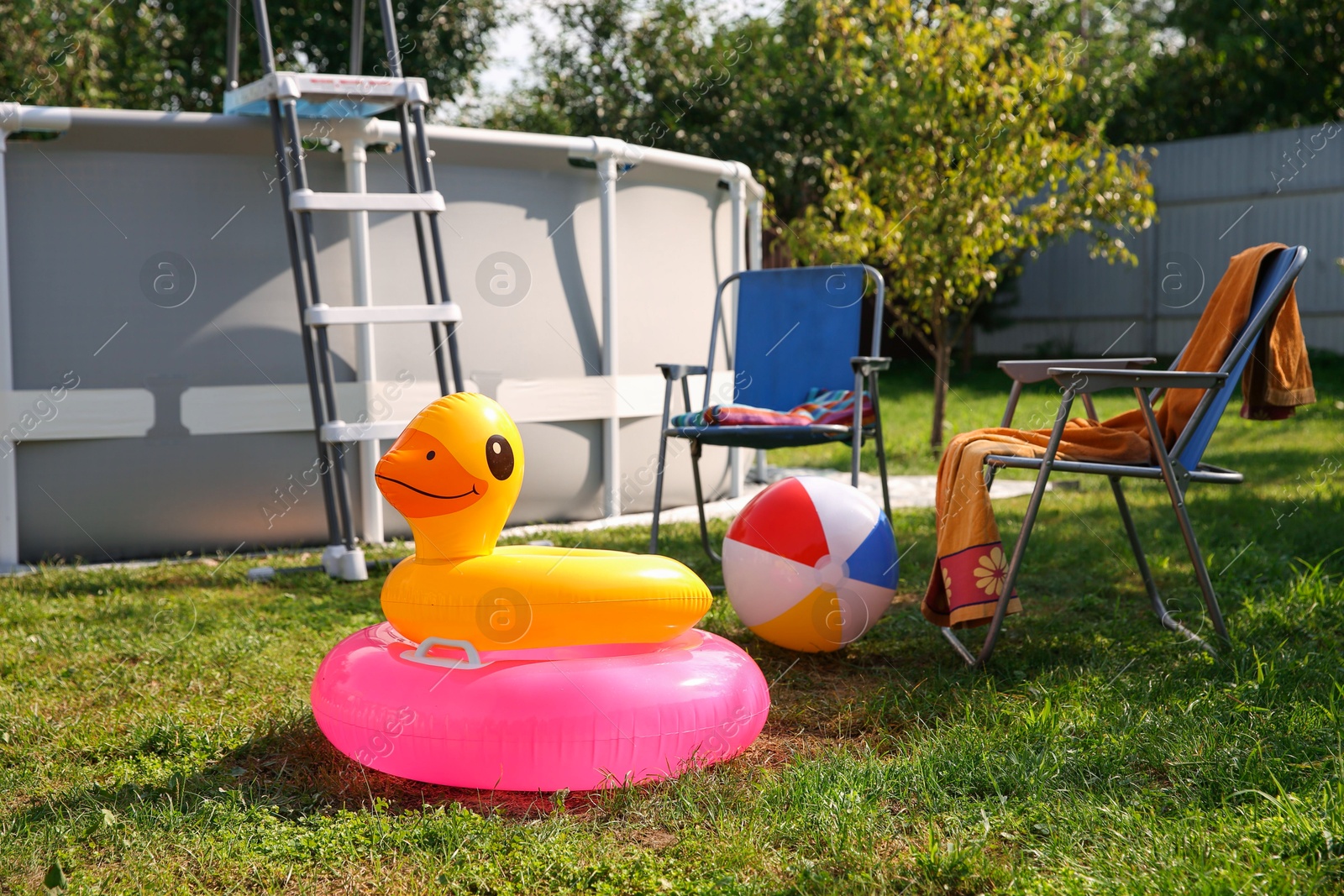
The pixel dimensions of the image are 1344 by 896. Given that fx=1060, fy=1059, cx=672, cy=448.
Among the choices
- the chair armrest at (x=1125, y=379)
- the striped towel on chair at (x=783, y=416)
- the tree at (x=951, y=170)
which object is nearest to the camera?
the chair armrest at (x=1125, y=379)

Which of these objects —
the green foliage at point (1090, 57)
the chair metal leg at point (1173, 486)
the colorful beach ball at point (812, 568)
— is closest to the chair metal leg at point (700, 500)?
the colorful beach ball at point (812, 568)

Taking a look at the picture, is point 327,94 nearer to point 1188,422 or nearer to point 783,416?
point 783,416

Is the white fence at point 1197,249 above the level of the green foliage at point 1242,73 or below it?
below

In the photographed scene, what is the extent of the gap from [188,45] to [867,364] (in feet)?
33.8

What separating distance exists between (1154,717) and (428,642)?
155 cm

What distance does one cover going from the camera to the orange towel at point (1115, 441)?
2695 millimetres

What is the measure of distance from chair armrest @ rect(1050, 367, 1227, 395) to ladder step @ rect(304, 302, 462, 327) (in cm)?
240

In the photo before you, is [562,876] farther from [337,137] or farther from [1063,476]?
[1063,476]

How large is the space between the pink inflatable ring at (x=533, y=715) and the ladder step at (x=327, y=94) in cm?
260

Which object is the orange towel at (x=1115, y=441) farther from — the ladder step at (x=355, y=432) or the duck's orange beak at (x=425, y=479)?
the ladder step at (x=355, y=432)

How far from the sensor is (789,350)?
4.23m

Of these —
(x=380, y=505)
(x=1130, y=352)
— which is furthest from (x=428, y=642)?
(x=1130, y=352)

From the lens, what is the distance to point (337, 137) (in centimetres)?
449

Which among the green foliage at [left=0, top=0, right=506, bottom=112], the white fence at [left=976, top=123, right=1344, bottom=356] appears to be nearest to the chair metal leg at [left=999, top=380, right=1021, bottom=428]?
the green foliage at [left=0, top=0, right=506, bottom=112]
